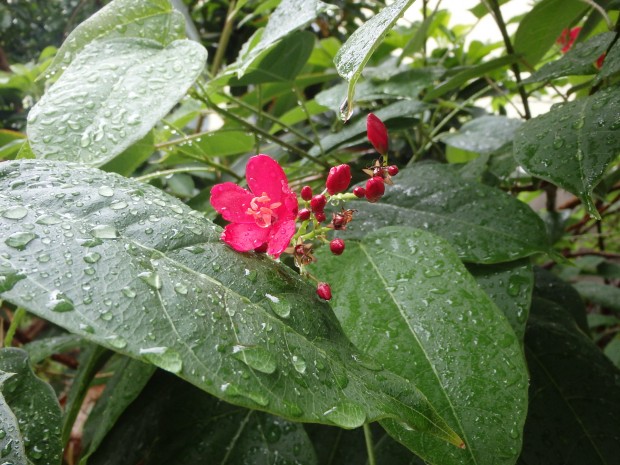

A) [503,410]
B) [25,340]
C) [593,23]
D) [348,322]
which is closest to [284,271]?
[348,322]

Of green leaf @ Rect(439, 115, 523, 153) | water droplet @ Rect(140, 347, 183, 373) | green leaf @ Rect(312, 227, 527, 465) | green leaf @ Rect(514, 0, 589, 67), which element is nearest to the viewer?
water droplet @ Rect(140, 347, 183, 373)

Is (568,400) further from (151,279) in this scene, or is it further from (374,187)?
(151,279)

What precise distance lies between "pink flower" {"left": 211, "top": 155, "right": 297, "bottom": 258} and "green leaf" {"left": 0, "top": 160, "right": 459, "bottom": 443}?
0.12 ft

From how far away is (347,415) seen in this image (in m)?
0.30

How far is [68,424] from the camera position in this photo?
0.58m

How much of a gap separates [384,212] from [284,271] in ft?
0.95

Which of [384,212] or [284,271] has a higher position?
[284,271]

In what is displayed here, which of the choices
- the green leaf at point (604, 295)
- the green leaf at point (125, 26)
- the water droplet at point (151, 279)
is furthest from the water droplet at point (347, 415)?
the green leaf at point (604, 295)

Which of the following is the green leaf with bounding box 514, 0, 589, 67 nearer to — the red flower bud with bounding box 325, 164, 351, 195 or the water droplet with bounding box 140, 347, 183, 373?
the red flower bud with bounding box 325, 164, 351, 195

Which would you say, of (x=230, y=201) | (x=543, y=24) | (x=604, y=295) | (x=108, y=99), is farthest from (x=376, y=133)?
(x=604, y=295)

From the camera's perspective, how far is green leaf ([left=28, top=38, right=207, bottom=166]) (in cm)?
47

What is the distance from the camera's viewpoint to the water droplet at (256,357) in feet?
0.97

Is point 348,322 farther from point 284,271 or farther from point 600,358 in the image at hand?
point 600,358

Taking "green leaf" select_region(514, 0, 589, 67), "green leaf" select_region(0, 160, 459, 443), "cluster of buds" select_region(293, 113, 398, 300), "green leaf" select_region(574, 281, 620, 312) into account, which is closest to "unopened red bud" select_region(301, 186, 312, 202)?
"cluster of buds" select_region(293, 113, 398, 300)
